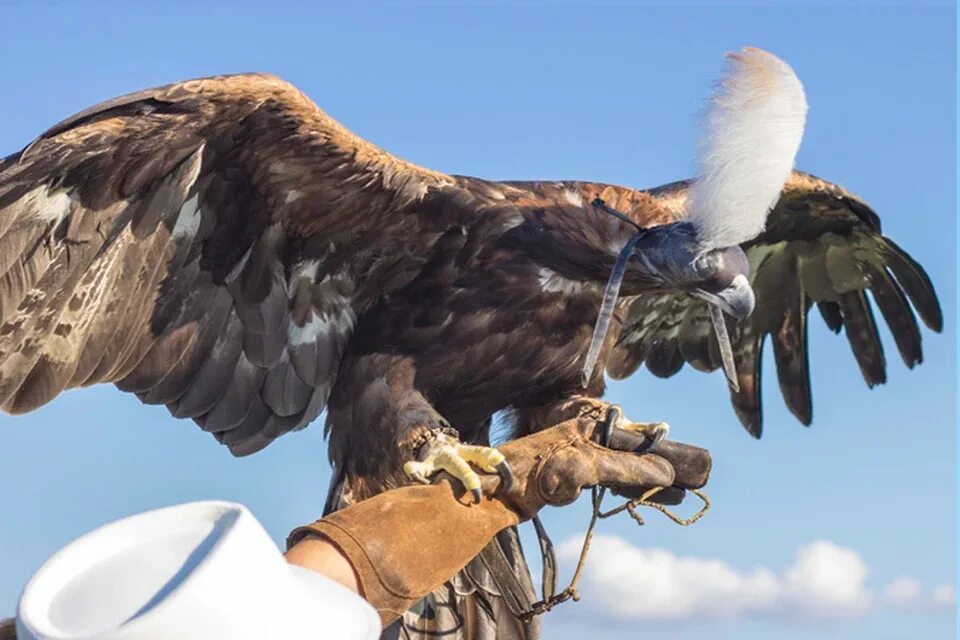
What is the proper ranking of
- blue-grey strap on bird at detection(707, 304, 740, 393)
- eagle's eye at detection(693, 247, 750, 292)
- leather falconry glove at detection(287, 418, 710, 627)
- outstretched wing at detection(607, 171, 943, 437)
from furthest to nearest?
1. outstretched wing at detection(607, 171, 943, 437)
2. blue-grey strap on bird at detection(707, 304, 740, 393)
3. eagle's eye at detection(693, 247, 750, 292)
4. leather falconry glove at detection(287, 418, 710, 627)

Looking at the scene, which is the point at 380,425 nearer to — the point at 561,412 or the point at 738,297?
the point at 561,412

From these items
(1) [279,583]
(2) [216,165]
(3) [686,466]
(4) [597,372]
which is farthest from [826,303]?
(1) [279,583]

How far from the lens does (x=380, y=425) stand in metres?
5.62

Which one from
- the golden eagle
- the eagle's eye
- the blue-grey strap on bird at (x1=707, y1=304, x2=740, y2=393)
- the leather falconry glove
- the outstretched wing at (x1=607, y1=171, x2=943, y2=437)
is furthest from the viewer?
the outstretched wing at (x1=607, y1=171, x2=943, y2=437)

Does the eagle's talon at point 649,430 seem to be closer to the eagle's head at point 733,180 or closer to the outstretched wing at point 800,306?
the eagle's head at point 733,180

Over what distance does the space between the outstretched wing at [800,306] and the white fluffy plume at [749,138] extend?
1960mm

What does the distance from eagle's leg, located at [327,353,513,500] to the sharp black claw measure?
2.46ft

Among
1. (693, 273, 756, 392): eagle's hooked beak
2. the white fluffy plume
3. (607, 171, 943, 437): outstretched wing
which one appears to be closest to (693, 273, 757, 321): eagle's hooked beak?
(693, 273, 756, 392): eagle's hooked beak

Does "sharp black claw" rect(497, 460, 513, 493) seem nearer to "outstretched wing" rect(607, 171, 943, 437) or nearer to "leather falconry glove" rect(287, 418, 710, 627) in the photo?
"leather falconry glove" rect(287, 418, 710, 627)

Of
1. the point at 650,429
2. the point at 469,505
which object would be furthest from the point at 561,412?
the point at 469,505

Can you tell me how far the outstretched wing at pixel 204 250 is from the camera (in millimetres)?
5207

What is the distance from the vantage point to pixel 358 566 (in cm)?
294

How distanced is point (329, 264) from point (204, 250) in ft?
1.82

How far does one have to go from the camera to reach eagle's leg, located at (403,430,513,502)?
4277 mm
